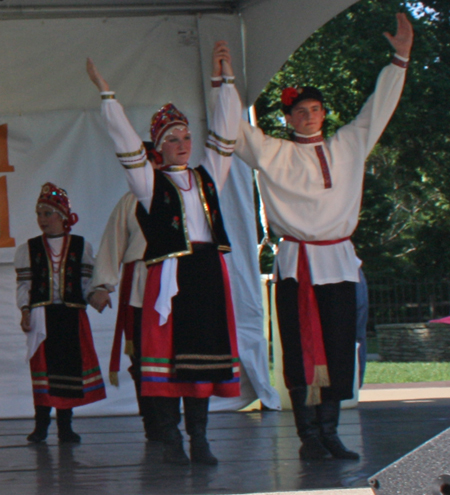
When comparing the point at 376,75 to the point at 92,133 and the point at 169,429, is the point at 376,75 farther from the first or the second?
the point at 169,429

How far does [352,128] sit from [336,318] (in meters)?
0.92

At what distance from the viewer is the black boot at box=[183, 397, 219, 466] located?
12.1 feet

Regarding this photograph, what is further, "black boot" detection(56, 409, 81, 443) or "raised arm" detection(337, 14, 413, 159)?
"black boot" detection(56, 409, 81, 443)

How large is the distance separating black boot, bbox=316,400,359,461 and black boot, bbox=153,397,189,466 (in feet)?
2.03

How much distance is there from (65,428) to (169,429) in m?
1.32

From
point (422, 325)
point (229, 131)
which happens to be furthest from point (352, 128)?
point (422, 325)

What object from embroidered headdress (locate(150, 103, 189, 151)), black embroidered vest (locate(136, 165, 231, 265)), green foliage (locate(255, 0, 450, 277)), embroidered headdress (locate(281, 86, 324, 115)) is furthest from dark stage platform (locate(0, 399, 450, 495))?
green foliage (locate(255, 0, 450, 277))

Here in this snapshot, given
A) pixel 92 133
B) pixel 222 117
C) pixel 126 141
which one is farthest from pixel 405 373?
pixel 126 141

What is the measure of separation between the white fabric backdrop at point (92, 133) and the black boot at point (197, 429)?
7.46 feet

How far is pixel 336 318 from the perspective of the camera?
3.87 metres

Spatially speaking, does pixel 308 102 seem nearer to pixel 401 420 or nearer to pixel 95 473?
pixel 95 473

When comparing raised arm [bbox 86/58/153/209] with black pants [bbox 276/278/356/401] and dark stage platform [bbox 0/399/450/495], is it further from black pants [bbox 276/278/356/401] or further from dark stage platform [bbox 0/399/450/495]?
dark stage platform [bbox 0/399/450/495]

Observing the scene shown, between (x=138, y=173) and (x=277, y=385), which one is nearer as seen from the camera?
(x=138, y=173)

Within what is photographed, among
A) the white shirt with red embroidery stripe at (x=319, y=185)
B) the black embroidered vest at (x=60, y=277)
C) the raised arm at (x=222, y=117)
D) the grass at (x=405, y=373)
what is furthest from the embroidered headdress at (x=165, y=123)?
the grass at (x=405, y=373)
